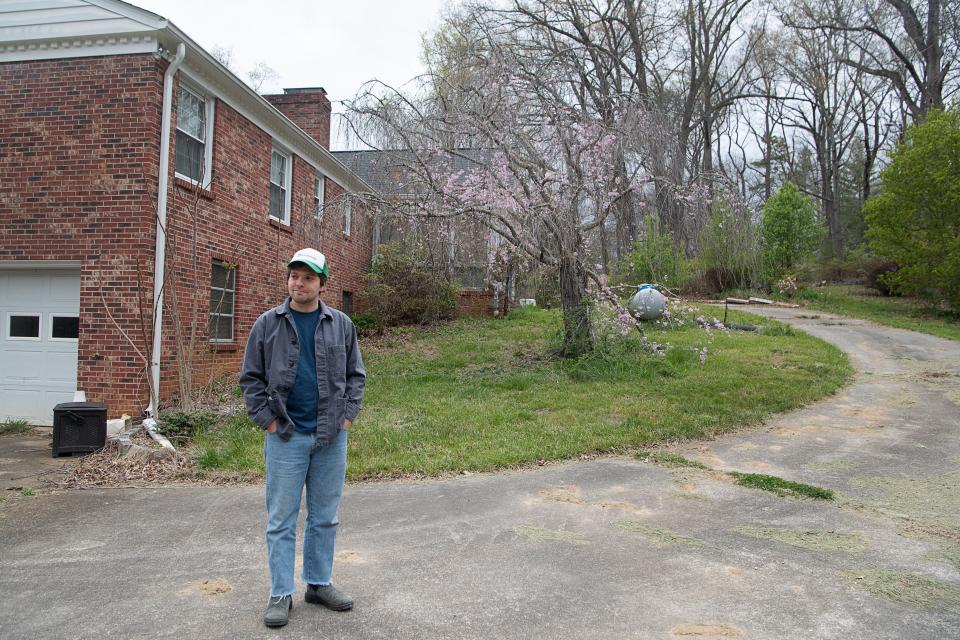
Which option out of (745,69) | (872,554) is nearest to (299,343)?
(872,554)

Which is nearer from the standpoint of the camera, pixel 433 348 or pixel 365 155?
pixel 365 155

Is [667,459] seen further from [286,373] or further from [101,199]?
[101,199]

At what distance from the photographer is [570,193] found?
10039 millimetres

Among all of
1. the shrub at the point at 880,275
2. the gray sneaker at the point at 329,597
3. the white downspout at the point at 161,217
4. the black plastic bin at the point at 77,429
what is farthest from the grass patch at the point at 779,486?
the shrub at the point at 880,275

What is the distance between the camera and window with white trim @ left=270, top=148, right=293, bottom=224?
38.9 feet

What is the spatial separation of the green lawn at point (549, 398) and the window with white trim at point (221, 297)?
8.31ft

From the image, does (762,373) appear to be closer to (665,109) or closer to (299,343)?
(665,109)

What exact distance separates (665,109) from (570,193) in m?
2.43

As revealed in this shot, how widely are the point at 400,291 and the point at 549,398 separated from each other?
852 cm

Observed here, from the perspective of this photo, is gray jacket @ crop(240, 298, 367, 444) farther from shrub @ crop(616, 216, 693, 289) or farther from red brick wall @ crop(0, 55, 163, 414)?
shrub @ crop(616, 216, 693, 289)

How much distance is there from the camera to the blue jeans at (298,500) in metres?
3.03

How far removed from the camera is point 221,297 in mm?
9711

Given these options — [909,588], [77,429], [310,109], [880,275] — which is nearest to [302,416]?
[909,588]

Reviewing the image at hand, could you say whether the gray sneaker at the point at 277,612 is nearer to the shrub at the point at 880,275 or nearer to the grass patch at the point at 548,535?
the grass patch at the point at 548,535
